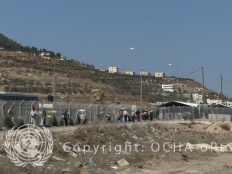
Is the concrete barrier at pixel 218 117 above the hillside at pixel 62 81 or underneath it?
underneath

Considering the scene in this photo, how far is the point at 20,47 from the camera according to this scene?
14212 cm

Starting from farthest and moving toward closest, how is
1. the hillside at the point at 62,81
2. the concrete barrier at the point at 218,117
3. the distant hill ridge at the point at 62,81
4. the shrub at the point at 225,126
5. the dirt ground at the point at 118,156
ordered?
the distant hill ridge at the point at 62,81 → the hillside at the point at 62,81 → the concrete barrier at the point at 218,117 → the shrub at the point at 225,126 → the dirt ground at the point at 118,156

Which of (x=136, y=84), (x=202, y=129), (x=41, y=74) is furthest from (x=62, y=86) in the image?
(x=202, y=129)

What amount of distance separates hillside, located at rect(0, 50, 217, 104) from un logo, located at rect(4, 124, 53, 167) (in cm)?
5977

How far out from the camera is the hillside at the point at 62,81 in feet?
300

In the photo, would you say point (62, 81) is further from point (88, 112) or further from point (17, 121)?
point (17, 121)

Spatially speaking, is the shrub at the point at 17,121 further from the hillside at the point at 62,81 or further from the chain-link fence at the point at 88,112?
the hillside at the point at 62,81

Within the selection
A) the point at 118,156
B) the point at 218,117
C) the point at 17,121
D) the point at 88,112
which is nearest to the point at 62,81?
the point at 218,117

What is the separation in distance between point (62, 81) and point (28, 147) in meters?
88.7

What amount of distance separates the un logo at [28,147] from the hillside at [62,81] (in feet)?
196

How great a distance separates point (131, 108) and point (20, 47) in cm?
9532

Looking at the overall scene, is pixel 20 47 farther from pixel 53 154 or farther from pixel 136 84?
pixel 53 154

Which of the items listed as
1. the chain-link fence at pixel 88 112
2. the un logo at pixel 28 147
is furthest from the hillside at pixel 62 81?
the un logo at pixel 28 147

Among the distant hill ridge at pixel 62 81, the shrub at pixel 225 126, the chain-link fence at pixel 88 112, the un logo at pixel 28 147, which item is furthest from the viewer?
the distant hill ridge at pixel 62 81
